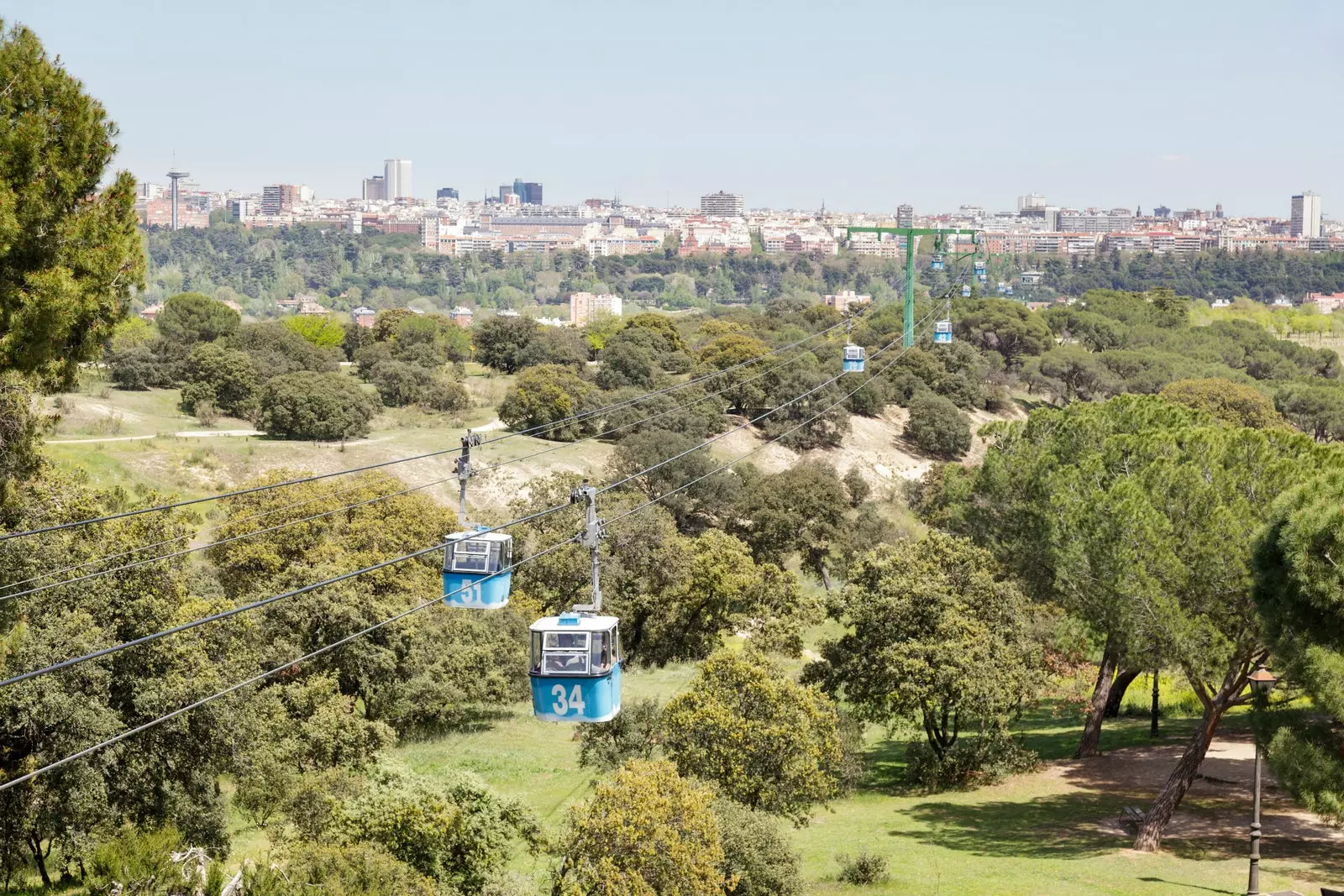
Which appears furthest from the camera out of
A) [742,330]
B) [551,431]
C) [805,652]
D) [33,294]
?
[742,330]

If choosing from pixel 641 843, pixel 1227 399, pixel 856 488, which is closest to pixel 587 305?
pixel 1227 399

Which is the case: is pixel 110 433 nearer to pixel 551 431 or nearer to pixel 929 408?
pixel 551 431

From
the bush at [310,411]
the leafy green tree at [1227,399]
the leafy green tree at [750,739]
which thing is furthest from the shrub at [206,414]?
the leafy green tree at [1227,399]

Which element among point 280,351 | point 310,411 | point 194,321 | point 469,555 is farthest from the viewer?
point 194,321

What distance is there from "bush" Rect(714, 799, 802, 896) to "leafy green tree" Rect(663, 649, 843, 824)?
2.68 metres

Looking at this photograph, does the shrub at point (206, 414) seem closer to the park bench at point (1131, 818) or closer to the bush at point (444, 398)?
the bush at point (444, 398)

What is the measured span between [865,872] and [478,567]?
893cm

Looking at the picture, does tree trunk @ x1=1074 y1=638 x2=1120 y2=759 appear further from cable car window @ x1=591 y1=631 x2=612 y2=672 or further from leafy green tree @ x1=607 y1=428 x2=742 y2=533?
leafy green tree @ x1=607 y1=428 x2=742 y2=533

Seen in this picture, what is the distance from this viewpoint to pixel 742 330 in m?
92.8

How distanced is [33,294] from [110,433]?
4501cm

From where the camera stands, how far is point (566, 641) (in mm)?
15078

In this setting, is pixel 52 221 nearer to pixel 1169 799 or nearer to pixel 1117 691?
pixel 1169 799

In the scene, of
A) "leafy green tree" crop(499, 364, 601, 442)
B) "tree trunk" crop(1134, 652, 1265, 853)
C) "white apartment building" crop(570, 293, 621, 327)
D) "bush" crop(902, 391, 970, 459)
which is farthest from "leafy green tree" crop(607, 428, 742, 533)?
"white apartment building" crop(570, 293, 621, 327)

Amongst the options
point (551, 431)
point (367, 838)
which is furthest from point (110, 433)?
point (367, 838)
